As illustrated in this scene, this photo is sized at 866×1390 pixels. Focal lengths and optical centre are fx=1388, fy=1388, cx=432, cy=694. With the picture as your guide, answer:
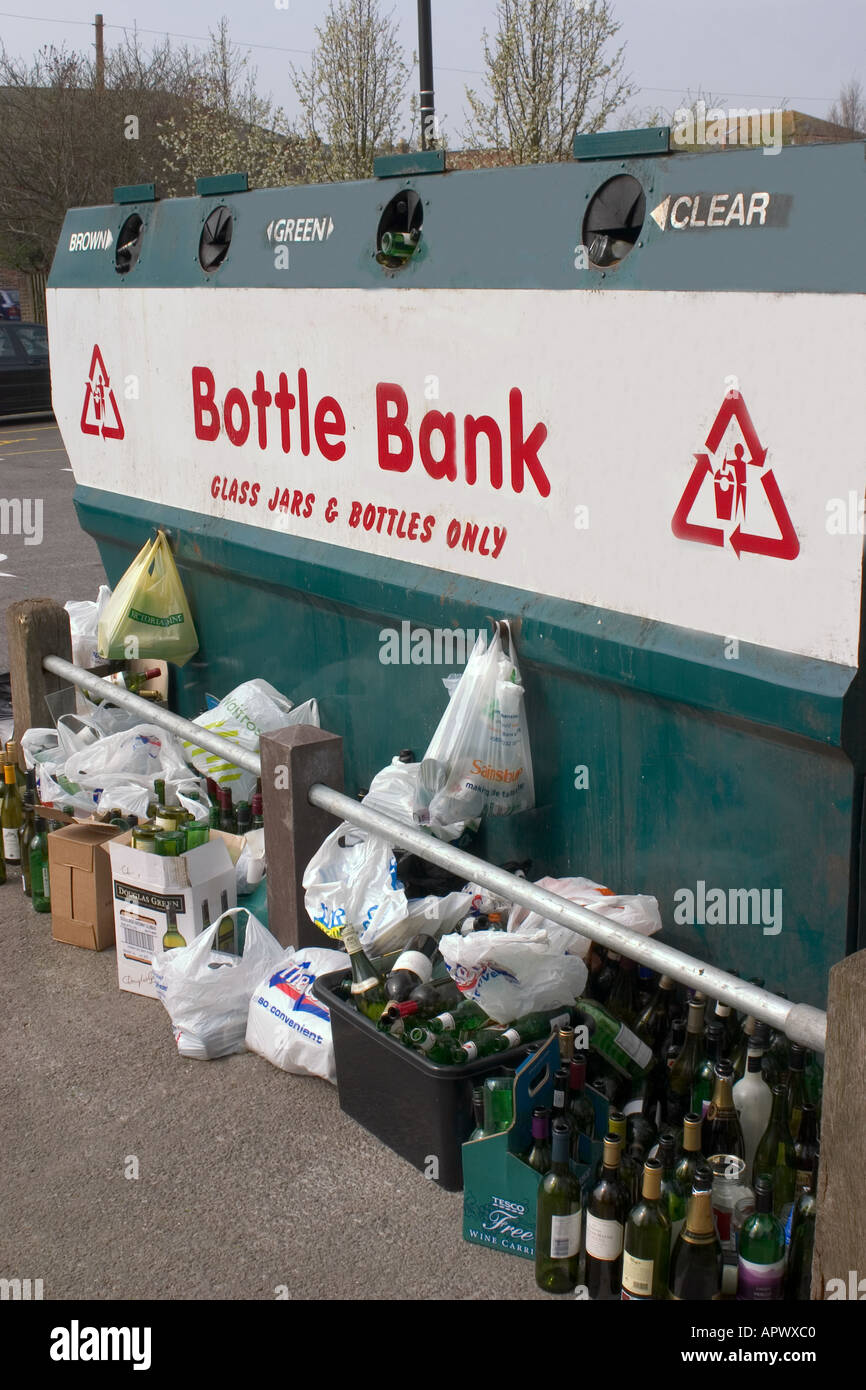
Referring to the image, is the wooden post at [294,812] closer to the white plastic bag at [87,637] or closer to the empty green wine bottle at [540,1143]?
the empty green wine bottle at [540,1143]

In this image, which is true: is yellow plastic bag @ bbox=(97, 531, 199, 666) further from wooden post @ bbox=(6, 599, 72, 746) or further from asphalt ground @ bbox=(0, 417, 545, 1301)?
asphalt ground @ bbox=(0, 417, 545, 1301)

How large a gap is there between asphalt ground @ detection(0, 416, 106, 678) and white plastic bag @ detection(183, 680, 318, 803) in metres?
2.81

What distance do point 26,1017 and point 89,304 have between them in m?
3.21

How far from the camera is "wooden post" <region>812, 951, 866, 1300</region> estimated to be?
2.31 meters

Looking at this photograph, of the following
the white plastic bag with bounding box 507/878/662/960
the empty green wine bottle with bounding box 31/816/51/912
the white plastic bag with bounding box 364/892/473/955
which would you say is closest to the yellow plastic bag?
the empty green wine bottle with bounding box 31/816/51/912

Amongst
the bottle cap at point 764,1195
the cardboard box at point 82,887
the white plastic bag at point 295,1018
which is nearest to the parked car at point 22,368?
the cardboard box at point 82,887

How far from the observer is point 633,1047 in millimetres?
3381

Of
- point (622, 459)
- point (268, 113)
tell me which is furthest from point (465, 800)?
point (268, 113)

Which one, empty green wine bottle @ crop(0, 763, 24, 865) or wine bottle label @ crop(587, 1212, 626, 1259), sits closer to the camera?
wine bottle label @ crop(587, 1212, 626, 1259)

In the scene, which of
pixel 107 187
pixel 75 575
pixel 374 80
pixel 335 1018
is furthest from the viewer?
pixel 107 187

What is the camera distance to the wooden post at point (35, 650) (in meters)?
5.60

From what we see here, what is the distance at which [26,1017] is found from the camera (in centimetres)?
427

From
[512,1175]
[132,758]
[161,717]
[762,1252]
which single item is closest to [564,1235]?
[512,1175]

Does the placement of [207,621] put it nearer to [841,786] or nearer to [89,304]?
[89,304]
